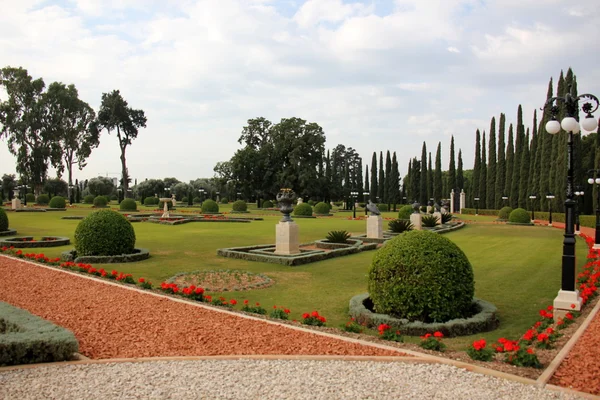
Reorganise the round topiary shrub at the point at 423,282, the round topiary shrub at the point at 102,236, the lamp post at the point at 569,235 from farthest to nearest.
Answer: the round topiary shrub at the point at 102,236 → the lamp post at the point at 569,235 → the round topiary shrub at the point at 423,282

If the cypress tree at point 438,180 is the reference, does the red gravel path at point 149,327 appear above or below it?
below

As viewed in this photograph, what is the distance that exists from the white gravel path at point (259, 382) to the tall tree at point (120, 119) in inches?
→ 2200

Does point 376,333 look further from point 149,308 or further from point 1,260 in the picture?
point 1,260

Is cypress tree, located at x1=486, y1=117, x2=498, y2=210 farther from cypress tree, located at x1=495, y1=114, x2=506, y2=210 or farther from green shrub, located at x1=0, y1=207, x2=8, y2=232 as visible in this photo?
green shrub, located at x1=0, y1=207, x2=8, y2=232

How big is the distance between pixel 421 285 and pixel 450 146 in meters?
58.1

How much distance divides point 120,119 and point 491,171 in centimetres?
4569

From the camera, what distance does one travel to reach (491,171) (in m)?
51.6

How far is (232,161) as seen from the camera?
54.6 metres

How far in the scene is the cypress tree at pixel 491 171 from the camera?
5141 cm

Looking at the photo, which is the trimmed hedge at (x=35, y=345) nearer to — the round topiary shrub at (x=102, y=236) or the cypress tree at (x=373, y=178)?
the round topiary shrub at (x=102, y=236)

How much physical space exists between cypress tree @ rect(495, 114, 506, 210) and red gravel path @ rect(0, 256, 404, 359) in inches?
1922

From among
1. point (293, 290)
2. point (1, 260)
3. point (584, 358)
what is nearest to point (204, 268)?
point (293, 290)

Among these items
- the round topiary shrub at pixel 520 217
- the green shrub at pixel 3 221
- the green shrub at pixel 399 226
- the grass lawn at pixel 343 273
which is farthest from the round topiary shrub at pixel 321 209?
the green shrub at pixel 3 221

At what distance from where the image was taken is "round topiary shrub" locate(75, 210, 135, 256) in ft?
40.5
